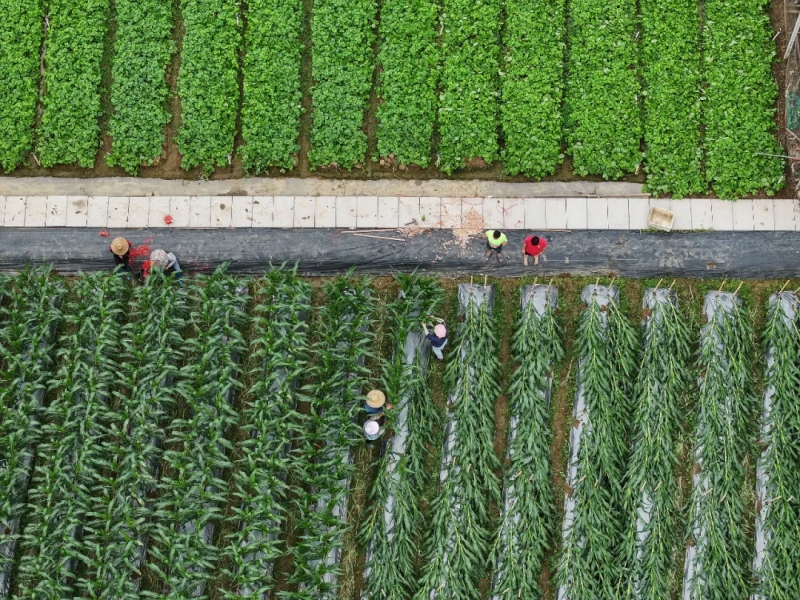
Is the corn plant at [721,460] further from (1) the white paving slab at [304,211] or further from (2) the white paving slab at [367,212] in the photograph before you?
(1) the white paving slab at [304,211]

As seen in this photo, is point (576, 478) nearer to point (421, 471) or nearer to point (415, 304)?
point (421, 471)

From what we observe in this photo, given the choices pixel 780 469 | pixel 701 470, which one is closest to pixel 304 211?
pixel 701 470

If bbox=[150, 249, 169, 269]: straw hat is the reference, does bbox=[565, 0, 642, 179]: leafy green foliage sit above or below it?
above

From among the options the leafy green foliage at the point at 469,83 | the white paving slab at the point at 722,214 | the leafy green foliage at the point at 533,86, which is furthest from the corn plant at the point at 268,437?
the white paving slab at the point at 722,214

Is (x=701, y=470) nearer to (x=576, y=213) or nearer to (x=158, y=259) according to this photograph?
(x=576, y=213)

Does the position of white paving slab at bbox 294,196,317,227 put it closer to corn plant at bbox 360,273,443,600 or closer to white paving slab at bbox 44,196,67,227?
corn plant at bbox 360,273,443,600

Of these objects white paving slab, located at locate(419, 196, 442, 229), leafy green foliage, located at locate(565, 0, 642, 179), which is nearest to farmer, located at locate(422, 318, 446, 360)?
white paving slab, located at locate(419, 196, 442, 229)
